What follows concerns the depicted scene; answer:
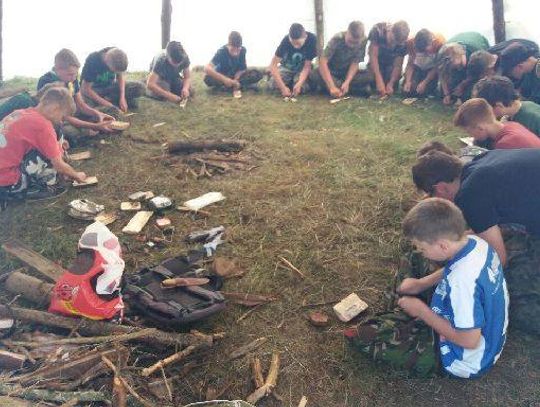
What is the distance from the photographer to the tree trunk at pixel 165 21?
10.4 m

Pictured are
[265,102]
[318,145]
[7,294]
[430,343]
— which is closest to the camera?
[430,343]

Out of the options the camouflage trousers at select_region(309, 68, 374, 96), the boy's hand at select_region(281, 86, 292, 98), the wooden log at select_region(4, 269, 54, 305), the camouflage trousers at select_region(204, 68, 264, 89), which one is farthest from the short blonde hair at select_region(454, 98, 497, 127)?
the camouflage trousers at select_region(204, 68, 264, 89)

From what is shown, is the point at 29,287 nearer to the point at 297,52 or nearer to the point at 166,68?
the point at 166,68

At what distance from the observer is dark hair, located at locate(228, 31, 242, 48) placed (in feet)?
29.3

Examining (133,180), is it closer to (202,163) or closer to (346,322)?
(202,163)

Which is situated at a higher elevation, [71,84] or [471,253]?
Answer: [71,84]

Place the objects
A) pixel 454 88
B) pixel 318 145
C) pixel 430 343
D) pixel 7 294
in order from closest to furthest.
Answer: pixel 430 343, pixel 7 294, pixel 318 145, pixel 454 88

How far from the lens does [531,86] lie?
21.5 feet

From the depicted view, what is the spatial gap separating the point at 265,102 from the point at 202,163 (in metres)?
3.06

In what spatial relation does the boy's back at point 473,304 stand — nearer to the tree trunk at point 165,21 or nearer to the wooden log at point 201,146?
the wooden log at point 201,146

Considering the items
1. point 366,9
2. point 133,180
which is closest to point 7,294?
point 133,180

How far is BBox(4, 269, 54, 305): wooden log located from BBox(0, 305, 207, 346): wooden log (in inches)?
11.9

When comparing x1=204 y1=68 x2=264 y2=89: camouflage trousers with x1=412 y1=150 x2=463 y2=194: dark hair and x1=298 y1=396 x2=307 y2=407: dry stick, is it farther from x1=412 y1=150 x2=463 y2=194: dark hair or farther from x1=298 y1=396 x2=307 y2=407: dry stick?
x1=298 y1=396 x2=307 y2=407: dry stick

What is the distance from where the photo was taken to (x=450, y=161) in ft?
11.6
